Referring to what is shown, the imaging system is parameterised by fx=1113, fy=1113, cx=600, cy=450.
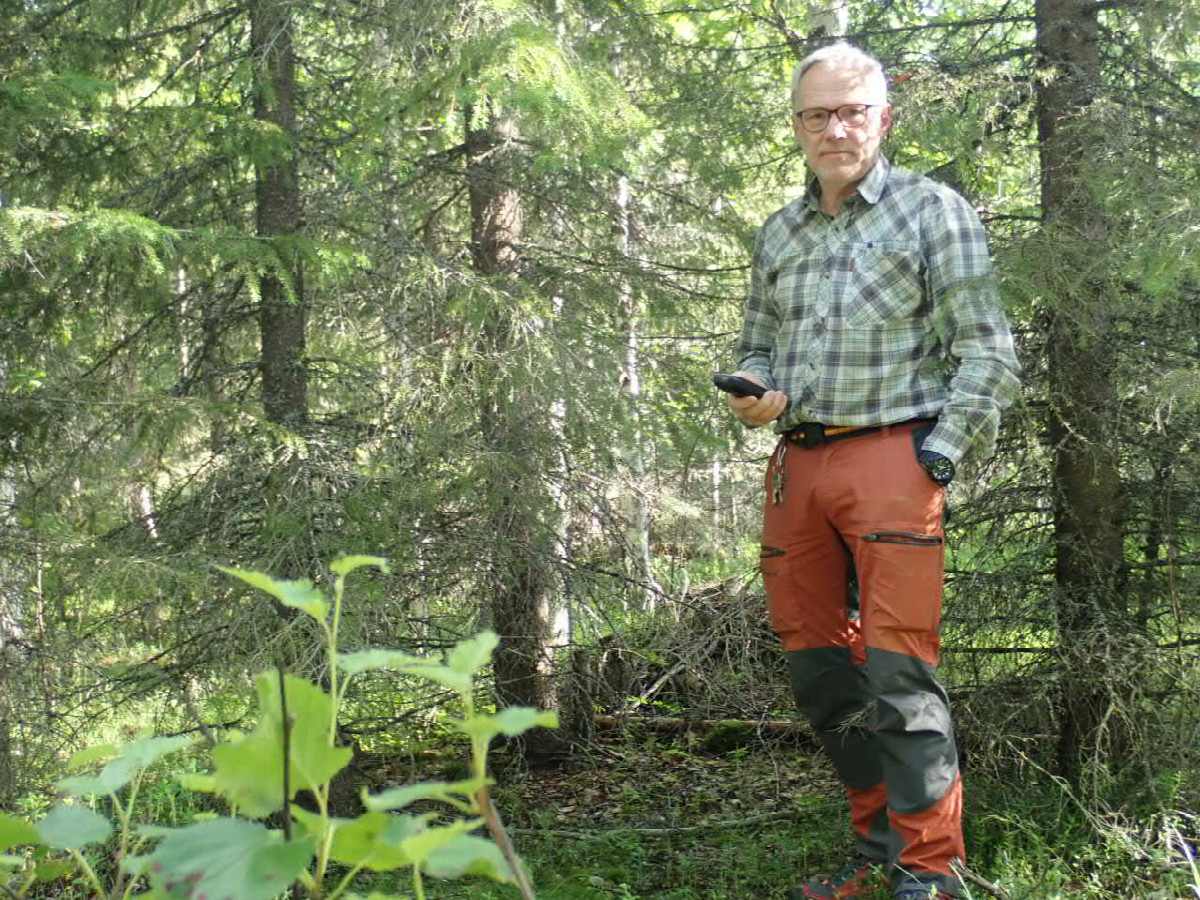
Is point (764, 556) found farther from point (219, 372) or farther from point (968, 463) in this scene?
point (219, 372)

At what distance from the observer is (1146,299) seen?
4.22 m

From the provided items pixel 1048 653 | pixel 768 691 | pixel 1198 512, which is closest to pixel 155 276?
pixel 768 691

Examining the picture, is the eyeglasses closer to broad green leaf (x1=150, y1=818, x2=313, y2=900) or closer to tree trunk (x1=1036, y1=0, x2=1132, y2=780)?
tree trunk (x1=1036, y1=0, x2=1132, y2=780)

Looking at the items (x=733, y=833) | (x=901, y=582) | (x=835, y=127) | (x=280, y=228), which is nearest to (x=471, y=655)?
(x=901, y=582)

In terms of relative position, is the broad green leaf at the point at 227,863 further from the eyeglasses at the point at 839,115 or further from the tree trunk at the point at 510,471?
the tree trunk at the point at 510,471

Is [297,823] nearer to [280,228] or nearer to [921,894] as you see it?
[921,894]

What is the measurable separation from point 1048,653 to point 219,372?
4.26 metres

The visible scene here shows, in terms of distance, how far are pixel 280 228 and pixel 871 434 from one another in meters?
3.55

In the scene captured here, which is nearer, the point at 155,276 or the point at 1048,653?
the point at 1048,653

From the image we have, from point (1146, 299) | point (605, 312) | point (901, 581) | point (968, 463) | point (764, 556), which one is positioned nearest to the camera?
point (901, 581)

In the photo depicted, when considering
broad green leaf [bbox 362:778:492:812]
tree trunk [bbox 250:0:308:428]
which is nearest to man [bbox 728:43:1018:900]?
broad green leaf [bbox 362:778:492:812]

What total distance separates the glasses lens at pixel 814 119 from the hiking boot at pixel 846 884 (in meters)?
2.38

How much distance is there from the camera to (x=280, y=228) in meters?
5.77

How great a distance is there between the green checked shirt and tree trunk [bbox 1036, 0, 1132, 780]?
0.75m
